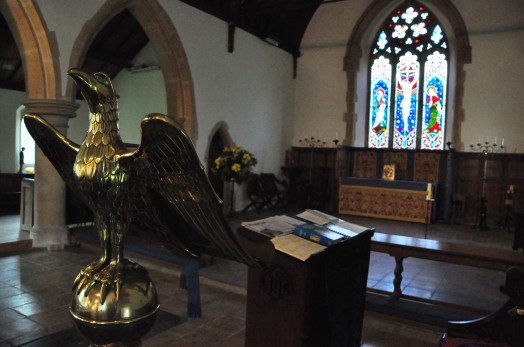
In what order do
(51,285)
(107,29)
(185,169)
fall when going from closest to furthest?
(185,169) → (51,285) → (107,29)

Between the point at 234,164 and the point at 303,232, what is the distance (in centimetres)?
555

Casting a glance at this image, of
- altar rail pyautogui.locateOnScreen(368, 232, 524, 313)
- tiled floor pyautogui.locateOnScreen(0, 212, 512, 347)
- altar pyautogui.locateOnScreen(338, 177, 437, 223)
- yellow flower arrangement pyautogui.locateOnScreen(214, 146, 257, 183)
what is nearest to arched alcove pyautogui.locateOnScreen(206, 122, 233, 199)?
yellow flower arrangement pyautogui.locateOnScreen(214, 146, 257, 183)

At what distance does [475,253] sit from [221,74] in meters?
6.13

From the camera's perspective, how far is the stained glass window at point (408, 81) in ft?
29.9

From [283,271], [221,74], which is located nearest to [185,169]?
[283,271]

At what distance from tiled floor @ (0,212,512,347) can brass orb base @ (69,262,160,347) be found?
1849mm

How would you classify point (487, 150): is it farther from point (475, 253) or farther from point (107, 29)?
point (107, 29)

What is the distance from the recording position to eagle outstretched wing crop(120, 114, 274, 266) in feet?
2.48

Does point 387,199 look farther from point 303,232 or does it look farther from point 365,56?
point 303,232

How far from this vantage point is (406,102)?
374 inches

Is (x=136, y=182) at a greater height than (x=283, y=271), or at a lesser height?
greater

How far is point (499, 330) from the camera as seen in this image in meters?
1.70

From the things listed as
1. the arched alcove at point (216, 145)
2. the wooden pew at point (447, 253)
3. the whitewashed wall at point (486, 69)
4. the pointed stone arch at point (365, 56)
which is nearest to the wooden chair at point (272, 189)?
the arched alcove at point (216, 145)

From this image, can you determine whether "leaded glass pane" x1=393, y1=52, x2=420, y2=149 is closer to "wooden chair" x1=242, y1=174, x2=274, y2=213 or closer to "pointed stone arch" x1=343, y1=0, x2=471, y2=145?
"pointed stone arch" x1=343, y1=0, x2=471, y2=145
